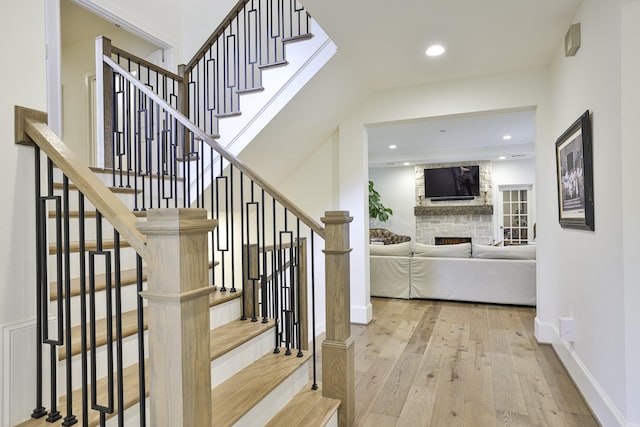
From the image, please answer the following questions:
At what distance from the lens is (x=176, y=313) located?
2.97ft

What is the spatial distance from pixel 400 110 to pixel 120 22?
10.3 ft

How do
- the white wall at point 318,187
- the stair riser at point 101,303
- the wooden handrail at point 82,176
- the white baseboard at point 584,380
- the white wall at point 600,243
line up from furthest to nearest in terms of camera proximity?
1. the white wall at point 318,187
2. the white baseboard at point 584,380
3. the white wall at point 600,243
4. the stair riser at point 101,303
5. the wooden handrail at point 82,176

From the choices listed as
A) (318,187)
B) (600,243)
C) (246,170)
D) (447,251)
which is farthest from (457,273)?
(246,170)

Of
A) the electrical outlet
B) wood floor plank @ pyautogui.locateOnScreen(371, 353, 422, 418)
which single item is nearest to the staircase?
wood floor plank @ pyautogui.locateOnScreen(371, 353, 422, 418)

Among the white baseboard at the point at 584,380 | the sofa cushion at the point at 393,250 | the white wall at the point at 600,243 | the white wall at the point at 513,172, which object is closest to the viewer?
the white wall at the point at 600,243

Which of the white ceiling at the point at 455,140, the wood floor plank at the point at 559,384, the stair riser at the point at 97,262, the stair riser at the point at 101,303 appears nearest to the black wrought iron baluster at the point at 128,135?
the stair riser at the point at 97,262

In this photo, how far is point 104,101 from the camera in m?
2.90

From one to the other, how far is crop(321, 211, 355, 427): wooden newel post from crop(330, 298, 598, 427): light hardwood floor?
11.7 inches

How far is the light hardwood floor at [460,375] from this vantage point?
7.32 feet

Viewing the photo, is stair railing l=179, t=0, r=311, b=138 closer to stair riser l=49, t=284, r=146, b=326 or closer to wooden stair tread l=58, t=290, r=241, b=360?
wooden stair tread l=58, t=290, r=241, b=360

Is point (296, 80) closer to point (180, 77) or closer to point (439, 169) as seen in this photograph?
point (180, 77)

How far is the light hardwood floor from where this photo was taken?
223 cm

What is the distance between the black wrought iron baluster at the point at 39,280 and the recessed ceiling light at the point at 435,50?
2795 mm

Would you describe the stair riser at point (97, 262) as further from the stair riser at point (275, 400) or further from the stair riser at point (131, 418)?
the stair riser at point (275, 400)
